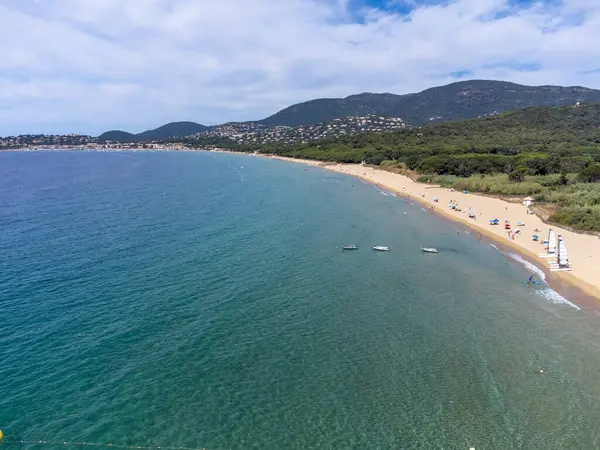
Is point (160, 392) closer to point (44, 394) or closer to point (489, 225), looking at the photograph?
point (44, 394)

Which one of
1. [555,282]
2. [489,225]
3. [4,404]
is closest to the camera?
[4,404]

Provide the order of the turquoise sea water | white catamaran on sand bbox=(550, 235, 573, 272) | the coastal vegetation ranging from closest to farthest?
the turquoise sea water → white catamaran on sand bbox=(550, 235, 573, 272) → the coastal vegetation

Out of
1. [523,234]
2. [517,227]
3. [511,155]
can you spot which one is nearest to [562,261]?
[523,234]

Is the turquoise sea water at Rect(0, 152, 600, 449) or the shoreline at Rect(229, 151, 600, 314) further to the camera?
the shoreline at Rect(229, 151, 600, 314)

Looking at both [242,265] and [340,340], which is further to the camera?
[242,265]

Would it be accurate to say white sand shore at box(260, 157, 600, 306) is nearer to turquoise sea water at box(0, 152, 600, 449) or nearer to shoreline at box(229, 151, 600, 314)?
shoreline at box(229, 151, 600, 314)

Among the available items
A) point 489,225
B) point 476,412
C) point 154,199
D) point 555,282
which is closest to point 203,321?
point 476,412

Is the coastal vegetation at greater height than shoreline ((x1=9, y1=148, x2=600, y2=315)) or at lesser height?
greater

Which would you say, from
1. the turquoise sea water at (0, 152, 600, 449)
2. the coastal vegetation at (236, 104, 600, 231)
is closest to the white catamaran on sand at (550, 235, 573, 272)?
the turquoise sea water at (0, 152, 600, 449)

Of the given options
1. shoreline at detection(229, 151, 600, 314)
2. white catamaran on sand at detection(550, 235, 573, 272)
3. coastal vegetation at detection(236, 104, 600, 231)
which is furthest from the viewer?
coastal vegetation at detection(236, 104, 600, 231)
